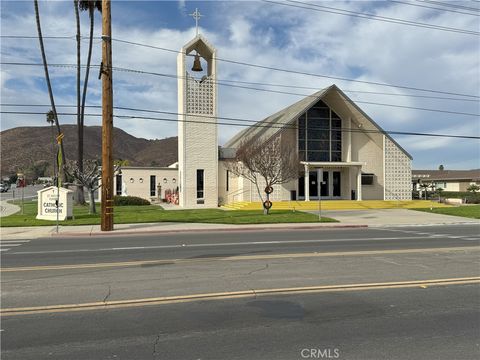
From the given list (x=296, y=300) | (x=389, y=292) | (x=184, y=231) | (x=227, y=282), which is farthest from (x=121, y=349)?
(x=184, y=231)

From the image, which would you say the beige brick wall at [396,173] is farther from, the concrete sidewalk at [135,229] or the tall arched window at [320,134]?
the concrete sidewalk at [135,229]

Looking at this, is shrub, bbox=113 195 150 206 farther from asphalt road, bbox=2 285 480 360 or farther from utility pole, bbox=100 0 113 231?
asphalt road, bbox=2 285 480 360

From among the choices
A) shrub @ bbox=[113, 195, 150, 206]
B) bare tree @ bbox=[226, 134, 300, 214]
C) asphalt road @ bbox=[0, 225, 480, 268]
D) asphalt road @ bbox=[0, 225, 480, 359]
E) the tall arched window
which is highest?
the tall arched window

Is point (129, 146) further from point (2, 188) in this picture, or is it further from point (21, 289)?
point (21, 289)

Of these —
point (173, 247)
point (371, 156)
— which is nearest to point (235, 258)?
point (173, 247)

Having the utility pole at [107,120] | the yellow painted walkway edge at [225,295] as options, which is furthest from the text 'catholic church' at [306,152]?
the yellow painted walkway edge at [225,295]

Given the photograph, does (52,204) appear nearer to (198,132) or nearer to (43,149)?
(198,132)

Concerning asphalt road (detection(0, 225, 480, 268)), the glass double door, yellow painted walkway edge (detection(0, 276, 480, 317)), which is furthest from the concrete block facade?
yellow painted walkway edge (detection(0, 276, 480, 317))

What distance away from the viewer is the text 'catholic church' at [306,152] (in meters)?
36.0

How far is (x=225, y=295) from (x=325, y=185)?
33831mm

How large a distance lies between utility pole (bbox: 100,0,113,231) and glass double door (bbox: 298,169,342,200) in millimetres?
22124

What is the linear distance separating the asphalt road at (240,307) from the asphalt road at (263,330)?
13 mm

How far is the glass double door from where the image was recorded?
3916 cm

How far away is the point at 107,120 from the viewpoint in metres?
19.6
